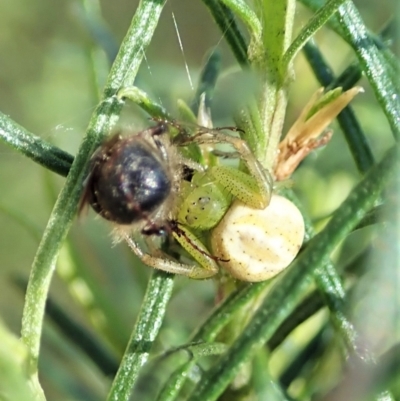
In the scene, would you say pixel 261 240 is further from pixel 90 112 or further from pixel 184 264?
pixel 90 112

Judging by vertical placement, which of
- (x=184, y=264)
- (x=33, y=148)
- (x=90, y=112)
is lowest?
(x=184, y=264)

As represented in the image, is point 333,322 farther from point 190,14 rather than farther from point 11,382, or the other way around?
point 190,14

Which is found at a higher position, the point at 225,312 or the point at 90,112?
the point at 90,112

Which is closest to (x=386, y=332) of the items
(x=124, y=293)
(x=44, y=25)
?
(x=124, y=293)

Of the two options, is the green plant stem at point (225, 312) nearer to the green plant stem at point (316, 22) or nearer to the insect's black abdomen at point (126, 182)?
the insect's black abdomen at point (126, 182)

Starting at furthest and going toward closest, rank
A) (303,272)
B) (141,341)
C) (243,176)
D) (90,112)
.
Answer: (90,112), (243,176), (141,341), (303,272)

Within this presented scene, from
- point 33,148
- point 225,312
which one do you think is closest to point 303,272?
point 225,312

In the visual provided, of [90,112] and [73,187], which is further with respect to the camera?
[90,112]
